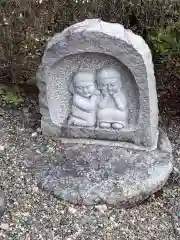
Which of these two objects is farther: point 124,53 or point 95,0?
point 95,0

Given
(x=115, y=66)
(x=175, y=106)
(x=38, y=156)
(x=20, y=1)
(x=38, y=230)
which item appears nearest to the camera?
(x=38, y=230)

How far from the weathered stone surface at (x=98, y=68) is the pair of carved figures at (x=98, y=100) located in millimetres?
36

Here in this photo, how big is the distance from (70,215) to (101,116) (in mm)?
698

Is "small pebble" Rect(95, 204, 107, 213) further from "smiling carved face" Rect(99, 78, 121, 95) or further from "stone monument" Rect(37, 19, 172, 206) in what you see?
"smiling carved face" Rect(99, 78, 121, 95)

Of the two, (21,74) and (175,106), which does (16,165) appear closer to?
(21,74)

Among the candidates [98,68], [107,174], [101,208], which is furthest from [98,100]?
[101,208]

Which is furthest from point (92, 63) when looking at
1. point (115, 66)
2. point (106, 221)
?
point (106, 221)

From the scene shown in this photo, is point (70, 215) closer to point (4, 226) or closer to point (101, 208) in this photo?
point (101, 208)

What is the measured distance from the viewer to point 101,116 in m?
3.47

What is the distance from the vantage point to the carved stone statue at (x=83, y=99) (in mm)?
3332

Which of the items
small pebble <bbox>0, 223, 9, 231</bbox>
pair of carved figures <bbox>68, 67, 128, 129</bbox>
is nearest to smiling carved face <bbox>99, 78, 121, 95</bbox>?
pair of carved figures <bbox>68, 67, 128, 129</bbox>

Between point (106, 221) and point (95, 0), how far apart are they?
1884 mm

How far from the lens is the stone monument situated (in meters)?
3.13

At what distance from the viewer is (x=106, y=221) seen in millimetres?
3137
